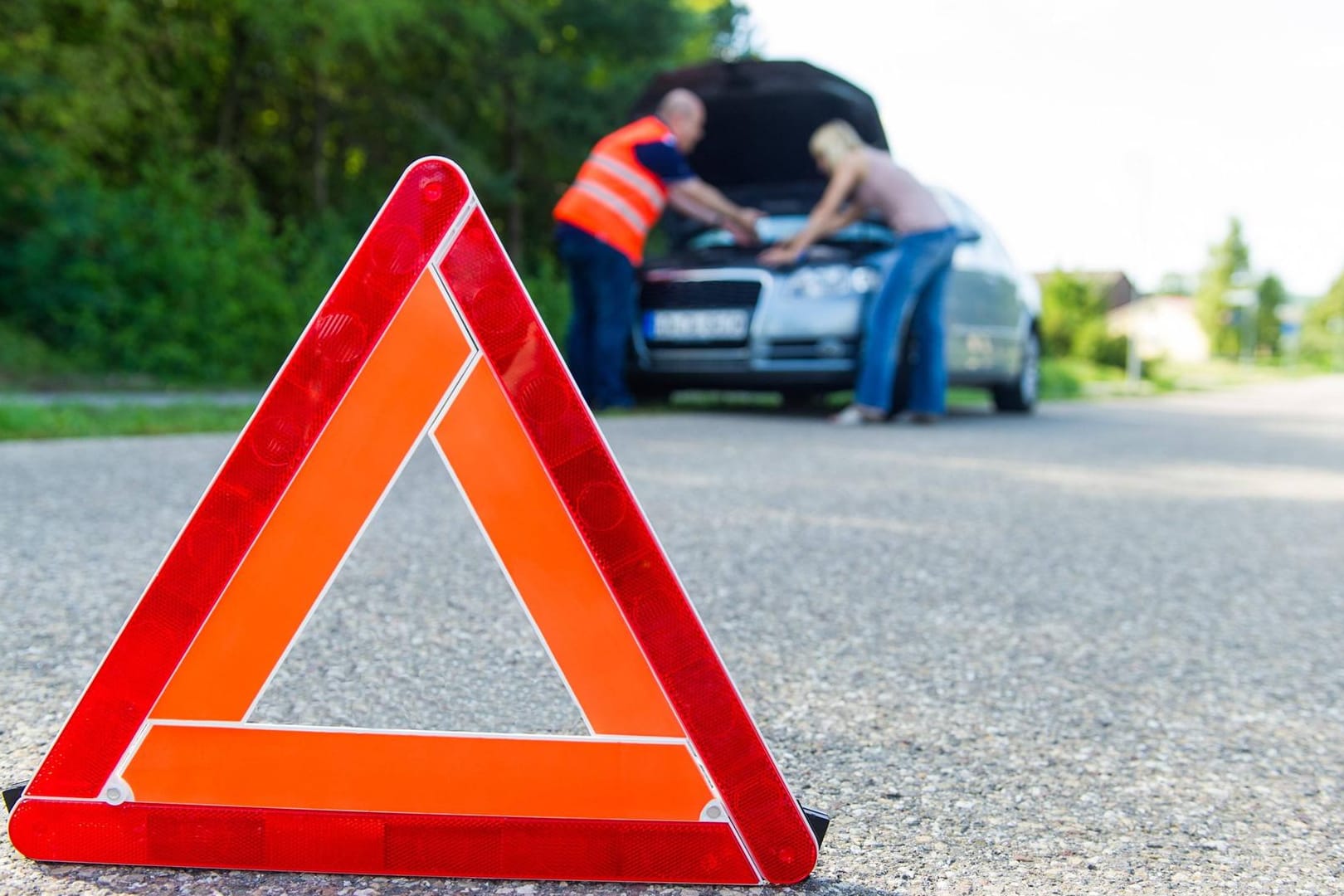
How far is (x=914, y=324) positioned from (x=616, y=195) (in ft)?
7.27

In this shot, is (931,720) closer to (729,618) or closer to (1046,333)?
(729,618)

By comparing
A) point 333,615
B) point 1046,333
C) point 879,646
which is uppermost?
point 879,646

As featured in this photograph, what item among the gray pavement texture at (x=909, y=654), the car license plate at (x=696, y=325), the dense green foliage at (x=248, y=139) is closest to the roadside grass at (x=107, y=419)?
the gray pavement texture at (x=909, y=654)

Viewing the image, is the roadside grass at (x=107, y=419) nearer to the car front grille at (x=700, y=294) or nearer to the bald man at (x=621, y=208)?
the bald man at (x=621, y=208)

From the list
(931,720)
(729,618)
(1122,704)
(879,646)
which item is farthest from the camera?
(729,618)

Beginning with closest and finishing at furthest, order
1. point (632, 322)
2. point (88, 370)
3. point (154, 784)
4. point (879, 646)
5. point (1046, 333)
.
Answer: point (154, 784), point (879, 646), point (632, 322), point (88, 370), point (1046, 333)

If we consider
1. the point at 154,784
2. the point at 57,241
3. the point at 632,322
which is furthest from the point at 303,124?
the point at 154,784

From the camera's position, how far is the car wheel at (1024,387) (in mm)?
11266

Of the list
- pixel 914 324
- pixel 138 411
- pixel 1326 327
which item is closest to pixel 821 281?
pixel 914 324

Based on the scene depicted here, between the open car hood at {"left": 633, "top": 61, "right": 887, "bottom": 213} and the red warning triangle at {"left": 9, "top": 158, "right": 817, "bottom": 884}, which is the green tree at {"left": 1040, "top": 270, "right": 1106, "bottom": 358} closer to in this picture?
the open car hood at {"left": 633, "top": 61, "right": 887, "bottom": 213}

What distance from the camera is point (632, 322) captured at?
874cm

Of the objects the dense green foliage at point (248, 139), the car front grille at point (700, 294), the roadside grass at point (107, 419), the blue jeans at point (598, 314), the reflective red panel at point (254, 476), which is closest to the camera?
the reflective red panel at point (254, 476)

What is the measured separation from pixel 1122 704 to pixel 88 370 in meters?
9.70

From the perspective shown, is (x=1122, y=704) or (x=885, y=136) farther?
(x=885, y=136)
